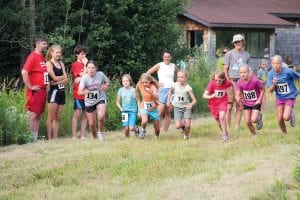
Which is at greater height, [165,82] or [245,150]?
[165,82]

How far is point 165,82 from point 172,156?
13.6 feet

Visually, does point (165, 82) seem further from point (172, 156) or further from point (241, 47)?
point (172, 156)

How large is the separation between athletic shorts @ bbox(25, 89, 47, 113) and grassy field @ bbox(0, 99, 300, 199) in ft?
2.77

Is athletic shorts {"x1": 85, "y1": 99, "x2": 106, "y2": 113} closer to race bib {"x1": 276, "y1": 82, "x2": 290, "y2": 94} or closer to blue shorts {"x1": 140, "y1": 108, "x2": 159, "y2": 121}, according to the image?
blue shorts {"x1": 140, "y1": 108, "x2": 159, "y2": 121}

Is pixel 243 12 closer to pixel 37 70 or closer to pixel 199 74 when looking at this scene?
pixel 199 74

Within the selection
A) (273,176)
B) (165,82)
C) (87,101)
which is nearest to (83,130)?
(87,101)

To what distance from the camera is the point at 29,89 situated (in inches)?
543

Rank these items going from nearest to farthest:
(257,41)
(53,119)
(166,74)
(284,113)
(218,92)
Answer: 1. (284,113)
2. (218,92)
3. (53,119)
4. (166,74)
5. (257,41)

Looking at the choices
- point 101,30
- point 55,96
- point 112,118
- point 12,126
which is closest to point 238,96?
point 55,96

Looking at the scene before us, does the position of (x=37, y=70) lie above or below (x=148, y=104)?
above

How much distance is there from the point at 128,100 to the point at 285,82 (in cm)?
315

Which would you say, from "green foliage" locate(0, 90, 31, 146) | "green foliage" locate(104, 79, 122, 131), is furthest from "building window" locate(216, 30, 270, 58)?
"green foliage" locate(0, 90, 31, 146)

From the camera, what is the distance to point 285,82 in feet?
43.2

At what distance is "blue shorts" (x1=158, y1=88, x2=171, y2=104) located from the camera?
1505cm
